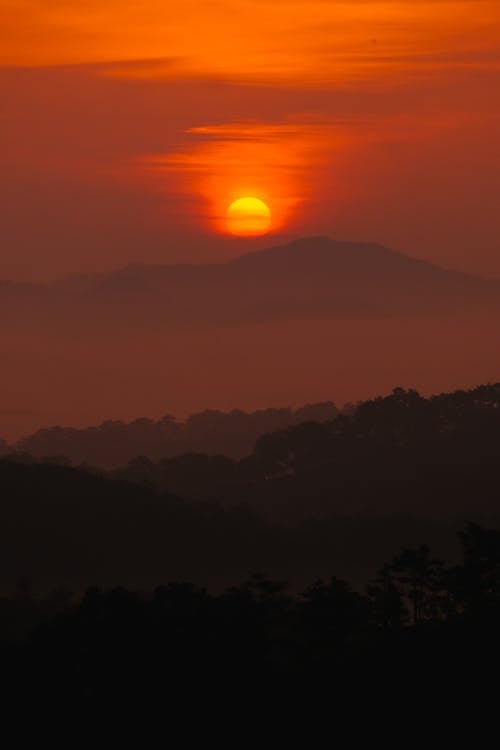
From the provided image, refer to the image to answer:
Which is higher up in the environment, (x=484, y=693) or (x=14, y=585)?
(x=14, y=585)

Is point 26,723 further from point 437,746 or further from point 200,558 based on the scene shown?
point 200,558

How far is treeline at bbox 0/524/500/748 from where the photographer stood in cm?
8344

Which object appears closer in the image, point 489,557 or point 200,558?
point 489,557

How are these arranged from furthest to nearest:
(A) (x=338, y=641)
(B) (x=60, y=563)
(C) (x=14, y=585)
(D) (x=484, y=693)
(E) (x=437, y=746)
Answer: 1. (B) (x=60, y=563)
2. (C) (x=14, y=585)
3. (A) (x=338, y=641)
4. (D) (x=484, y=693)
5. (E) (x=437, y=746)

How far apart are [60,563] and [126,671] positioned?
10267 cm

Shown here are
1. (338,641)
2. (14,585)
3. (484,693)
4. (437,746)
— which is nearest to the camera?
(437,746)

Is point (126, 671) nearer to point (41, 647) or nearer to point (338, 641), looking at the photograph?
point (41, 647)

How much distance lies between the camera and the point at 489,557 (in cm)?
9938

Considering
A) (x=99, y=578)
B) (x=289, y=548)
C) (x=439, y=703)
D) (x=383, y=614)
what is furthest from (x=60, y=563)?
(x=439, y=703)

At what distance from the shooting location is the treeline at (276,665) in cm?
8344

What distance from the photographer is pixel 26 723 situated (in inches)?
3241

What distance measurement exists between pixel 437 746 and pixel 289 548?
119217 millimetres

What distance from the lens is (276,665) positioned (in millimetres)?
92188

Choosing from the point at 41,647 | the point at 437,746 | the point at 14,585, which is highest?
the point at 14,585
